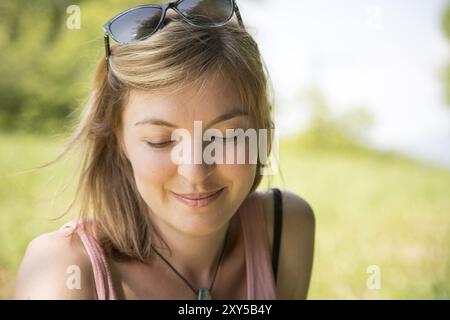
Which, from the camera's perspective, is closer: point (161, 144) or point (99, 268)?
point (161, 144)

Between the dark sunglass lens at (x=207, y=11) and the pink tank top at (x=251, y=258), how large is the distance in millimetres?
736

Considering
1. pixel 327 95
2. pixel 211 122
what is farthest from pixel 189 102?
pixel 327 95

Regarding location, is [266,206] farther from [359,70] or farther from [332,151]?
[332,151]

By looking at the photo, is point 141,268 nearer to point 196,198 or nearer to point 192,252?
point 192,252

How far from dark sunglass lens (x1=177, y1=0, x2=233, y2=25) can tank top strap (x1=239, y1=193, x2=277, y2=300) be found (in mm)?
734

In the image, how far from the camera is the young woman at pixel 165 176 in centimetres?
168

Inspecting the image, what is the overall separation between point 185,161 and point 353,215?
3.50 metres

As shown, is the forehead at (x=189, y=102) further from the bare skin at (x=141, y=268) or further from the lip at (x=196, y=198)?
the bare skin at (x=141, y=268)

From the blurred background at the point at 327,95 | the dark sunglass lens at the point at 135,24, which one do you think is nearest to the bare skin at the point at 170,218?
the dark sunglass lens at the point at 135,24

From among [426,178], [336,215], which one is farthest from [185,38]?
[426,178]

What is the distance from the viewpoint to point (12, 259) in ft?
12.8

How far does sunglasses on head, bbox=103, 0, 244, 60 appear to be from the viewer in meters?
1.72

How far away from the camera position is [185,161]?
166cm

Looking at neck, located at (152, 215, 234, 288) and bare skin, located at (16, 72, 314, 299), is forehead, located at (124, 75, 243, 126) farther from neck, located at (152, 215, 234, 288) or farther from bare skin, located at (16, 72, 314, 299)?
neck, located at (152, 215, 234, 288)
